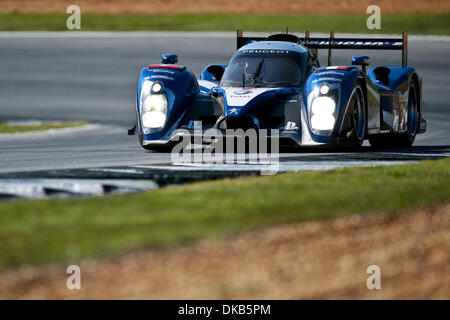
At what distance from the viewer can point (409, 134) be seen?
14.0 m

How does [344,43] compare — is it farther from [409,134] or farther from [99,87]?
[99,87]

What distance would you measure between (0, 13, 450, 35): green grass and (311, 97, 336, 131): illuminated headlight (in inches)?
791

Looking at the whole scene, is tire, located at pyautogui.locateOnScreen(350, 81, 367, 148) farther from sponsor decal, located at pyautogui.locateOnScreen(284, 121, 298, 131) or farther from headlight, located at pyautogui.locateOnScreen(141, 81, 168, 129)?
headlight, located at pyautogui.locateOnScreen(141, 81, 168, 129)

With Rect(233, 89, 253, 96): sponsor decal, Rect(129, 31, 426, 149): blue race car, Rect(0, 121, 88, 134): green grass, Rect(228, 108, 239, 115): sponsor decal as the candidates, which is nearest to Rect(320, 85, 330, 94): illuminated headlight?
Rect(129, 31, 426, 149): blue race car

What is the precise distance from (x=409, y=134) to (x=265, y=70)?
2.81 meters

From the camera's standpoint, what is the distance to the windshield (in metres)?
12.2

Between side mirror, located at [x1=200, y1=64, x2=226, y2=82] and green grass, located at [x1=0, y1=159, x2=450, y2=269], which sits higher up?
side mirror, located at [x1=200, y1=64, x2=226, y2=82]

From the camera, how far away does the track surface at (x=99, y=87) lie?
40.2 ft

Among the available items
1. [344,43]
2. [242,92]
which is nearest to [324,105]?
[242,92]

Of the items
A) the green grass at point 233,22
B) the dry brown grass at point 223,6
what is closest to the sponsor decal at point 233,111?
the green grass at point 233,22

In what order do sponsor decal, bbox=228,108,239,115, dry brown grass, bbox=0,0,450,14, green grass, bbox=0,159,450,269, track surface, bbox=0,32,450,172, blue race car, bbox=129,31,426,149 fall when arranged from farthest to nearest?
dry brown grass, bbox=0,0,450,14, track surface, bbox=0,32,450,172, blue race car, bbox=129,31,426,149, sponsor decal, bbox=228,108,239,115, green grass, bbox=0,159,450,269

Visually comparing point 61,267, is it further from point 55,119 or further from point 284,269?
point 55,119

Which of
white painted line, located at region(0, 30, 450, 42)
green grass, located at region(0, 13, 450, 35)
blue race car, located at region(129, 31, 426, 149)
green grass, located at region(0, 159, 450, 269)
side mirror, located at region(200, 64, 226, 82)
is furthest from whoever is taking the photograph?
green grass, located at region(0, 13, 450, 35)
